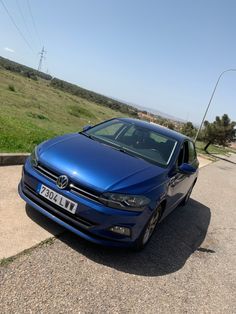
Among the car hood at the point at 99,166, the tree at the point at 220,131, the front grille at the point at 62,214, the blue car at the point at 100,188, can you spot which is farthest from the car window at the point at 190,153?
the tree at the point at 220,131

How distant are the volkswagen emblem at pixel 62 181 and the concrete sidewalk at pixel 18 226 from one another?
→ 68 cm

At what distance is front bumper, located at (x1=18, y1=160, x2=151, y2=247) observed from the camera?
3904 mm

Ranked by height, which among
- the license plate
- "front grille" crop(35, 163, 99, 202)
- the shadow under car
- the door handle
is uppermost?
the door handle

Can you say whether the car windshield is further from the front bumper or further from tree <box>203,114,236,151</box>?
tree <box>203,114,236,151</box>

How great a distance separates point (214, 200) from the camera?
977 cm

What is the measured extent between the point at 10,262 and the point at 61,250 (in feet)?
2.28

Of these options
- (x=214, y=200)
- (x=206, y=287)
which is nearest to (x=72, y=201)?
(x=206, y=287)

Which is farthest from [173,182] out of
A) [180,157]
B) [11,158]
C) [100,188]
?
[11,158]

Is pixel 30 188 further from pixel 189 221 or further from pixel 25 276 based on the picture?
pixel 189 221

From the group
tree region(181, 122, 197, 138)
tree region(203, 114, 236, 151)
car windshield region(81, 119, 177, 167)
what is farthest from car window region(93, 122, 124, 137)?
tree region(181, 122, 197, 138)

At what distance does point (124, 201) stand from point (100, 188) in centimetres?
30

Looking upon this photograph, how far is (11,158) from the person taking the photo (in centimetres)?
671

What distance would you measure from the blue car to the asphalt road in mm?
277

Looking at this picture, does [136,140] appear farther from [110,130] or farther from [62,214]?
[62,214]
